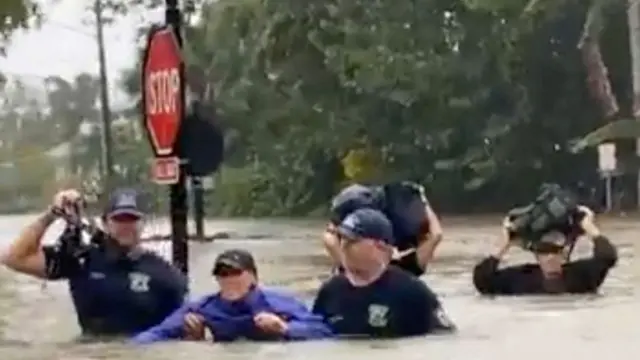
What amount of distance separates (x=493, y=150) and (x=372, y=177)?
12.8 feet

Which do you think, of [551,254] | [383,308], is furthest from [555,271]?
[383,308]

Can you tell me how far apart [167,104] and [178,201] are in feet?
2.27

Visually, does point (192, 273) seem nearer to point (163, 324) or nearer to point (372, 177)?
point (163, 324)

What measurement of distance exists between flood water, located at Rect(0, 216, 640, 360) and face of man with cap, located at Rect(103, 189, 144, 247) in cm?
69

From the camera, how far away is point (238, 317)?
10.3 metres

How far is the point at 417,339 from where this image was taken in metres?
10.2

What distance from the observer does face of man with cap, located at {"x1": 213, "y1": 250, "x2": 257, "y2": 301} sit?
33.3 ft

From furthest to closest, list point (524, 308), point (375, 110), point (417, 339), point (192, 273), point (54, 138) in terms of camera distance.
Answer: point (54, 138) → point (375, 110) → point (192, 273) → point (524, 308) → point (417, 339)

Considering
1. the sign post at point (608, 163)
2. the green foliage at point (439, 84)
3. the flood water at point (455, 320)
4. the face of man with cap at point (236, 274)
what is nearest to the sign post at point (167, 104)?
the flood water at point (455, 320)

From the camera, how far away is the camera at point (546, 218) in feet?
44.8

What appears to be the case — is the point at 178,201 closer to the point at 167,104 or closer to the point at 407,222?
the point at 167,104

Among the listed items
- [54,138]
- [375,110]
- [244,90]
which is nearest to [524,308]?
[375,110]

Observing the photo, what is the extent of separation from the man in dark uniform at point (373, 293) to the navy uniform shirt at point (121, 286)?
117 cm

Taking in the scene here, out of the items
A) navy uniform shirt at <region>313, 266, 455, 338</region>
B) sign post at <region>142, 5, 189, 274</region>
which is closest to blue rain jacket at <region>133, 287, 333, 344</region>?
navy uniform shirt at <region>313, 266, 455, 338</region>
